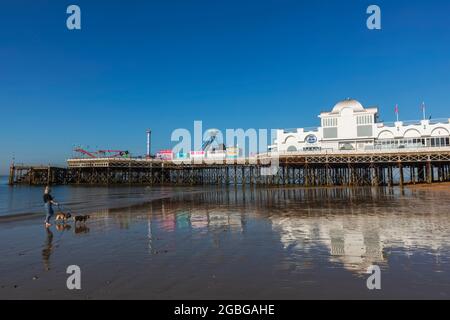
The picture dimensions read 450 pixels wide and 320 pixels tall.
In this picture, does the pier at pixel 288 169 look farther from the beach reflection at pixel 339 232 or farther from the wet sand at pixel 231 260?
the wet sand at pixel 231 260

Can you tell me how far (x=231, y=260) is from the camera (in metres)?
7.74

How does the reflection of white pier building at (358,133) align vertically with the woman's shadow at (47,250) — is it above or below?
above

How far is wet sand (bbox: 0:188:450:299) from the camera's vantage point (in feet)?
18.5

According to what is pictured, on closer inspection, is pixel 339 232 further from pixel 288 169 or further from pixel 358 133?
pixel 358 133

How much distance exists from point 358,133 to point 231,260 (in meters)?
57.5

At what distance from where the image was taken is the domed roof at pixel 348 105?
60344mm

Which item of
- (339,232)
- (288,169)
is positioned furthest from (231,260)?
(288,169)

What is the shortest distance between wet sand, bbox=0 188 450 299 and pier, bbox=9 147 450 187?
4162cm

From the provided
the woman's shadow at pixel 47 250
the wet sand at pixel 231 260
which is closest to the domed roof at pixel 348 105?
the wet sand at pixel 231 260

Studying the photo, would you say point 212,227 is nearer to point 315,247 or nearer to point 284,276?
point 315,247

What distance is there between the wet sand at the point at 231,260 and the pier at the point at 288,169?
4162 centimetres

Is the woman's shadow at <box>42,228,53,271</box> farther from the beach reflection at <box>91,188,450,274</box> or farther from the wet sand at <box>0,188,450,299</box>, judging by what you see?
the beach reflection at <box>91,188,450,274</box>

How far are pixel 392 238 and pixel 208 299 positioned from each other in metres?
7.17
